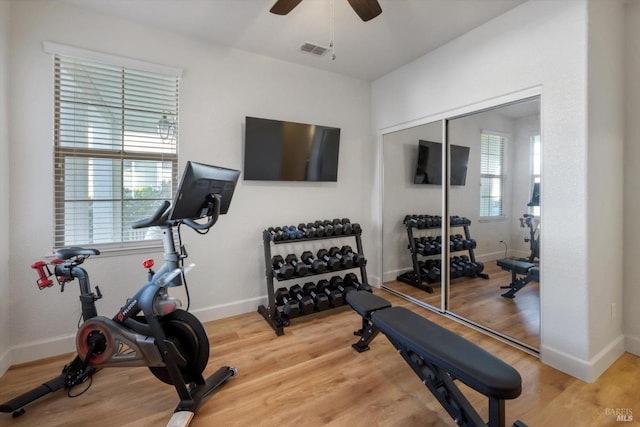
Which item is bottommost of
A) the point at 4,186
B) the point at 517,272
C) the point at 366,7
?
the point at 517,272

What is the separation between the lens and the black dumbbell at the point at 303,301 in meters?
2.84

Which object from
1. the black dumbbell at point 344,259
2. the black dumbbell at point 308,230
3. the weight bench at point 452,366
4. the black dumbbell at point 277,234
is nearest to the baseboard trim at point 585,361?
the weight bench at point 452,366

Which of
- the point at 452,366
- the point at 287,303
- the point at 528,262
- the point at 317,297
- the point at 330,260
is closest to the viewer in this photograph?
the point at 452,366

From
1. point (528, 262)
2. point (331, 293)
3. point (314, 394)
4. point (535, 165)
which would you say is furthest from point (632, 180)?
point (314, 394)

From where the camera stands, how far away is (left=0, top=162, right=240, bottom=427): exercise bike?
5.43 feet

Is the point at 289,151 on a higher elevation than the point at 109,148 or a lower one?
higher

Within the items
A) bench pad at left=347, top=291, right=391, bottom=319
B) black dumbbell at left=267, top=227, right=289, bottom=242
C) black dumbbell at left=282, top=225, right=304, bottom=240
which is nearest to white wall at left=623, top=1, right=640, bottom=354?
bench pad at left=347, top=291, right=391, bottom=319

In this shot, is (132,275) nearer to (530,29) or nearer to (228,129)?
(228,129)

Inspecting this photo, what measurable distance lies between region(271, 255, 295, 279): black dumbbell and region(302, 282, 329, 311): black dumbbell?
1.14ft

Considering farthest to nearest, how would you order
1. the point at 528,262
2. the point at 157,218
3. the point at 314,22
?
the point at 314,22, the point at 528,262, the point at 157,218

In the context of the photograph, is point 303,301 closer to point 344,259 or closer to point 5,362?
point 344,259

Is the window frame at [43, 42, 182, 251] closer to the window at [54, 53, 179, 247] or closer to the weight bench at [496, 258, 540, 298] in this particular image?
the window at [54, 53, 179, 247]

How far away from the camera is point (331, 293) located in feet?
9.94

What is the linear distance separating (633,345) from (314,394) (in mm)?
2669
